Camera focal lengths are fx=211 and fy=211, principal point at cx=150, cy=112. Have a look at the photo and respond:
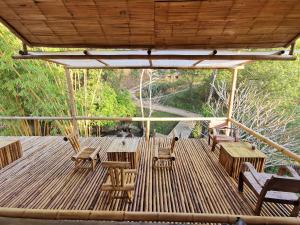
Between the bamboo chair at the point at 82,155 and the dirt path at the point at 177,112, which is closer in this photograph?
the bamboo chair at the point at 82,155

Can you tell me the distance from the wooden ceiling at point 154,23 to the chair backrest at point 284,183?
1.68 metres

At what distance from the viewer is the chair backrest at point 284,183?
243 centimetres

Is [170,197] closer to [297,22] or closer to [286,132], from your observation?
[297,22]

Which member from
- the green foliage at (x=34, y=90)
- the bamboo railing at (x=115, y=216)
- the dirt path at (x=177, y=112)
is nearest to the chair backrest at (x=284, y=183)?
the bamboo railing at (x=115, y=216)

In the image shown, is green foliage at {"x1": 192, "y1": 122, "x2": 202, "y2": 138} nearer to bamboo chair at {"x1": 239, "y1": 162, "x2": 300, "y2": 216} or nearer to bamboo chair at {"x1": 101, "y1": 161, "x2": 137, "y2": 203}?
bamboo chair at {"x1": 239, "y1": 162, "x2": 300, "y2": 216}

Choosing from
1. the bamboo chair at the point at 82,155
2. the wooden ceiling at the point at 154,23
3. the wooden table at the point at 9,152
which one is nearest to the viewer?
the wooden ceiling at the point at 154,23

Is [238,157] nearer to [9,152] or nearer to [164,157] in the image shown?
[164,157]

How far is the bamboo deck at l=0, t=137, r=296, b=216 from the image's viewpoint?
304cm

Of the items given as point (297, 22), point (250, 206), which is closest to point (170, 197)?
point (250, 206)

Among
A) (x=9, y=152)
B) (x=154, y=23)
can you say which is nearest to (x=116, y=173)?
(x=154, y=23)

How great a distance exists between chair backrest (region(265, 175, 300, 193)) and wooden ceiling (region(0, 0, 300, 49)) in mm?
1675

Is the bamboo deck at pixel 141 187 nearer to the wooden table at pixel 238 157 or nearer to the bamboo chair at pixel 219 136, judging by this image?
the wooden table at pixel 238 157

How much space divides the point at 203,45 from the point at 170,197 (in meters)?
2.27

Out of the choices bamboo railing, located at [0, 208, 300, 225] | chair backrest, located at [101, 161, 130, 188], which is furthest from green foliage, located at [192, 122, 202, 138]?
bamboo railing, located at [0, 208, 300, 225]
